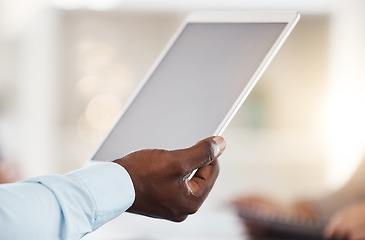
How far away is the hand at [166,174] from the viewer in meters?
0.65

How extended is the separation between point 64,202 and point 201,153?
17cm

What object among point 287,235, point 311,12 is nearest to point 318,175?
point 311,12

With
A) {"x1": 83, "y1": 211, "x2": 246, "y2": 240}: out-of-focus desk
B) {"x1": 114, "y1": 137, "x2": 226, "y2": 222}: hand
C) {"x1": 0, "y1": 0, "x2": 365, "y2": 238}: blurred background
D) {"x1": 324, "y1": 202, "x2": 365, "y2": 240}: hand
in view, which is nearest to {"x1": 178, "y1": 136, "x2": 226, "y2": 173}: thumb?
{"x1": 114, "y1": 137, "x2": 226, "y2": 222}: hand

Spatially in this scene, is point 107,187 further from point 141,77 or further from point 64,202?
point 141,77

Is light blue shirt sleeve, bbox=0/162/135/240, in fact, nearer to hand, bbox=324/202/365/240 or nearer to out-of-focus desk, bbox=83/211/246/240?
out-of-focus desk, bbox=83/211/246/240

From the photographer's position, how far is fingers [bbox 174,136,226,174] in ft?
2.14

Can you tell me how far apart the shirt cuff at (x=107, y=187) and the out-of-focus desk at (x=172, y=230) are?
2.24ft

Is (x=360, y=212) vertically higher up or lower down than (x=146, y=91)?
higher up

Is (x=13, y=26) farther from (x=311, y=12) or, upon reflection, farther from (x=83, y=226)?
(x=83, y=226)

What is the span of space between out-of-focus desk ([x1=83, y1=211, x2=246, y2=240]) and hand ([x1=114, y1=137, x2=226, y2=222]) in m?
0.63

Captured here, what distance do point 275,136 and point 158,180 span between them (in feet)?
11.9

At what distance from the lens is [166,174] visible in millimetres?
654

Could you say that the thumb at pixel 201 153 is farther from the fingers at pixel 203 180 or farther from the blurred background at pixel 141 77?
the blurred background at pixel 141 77

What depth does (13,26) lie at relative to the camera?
172 inches
